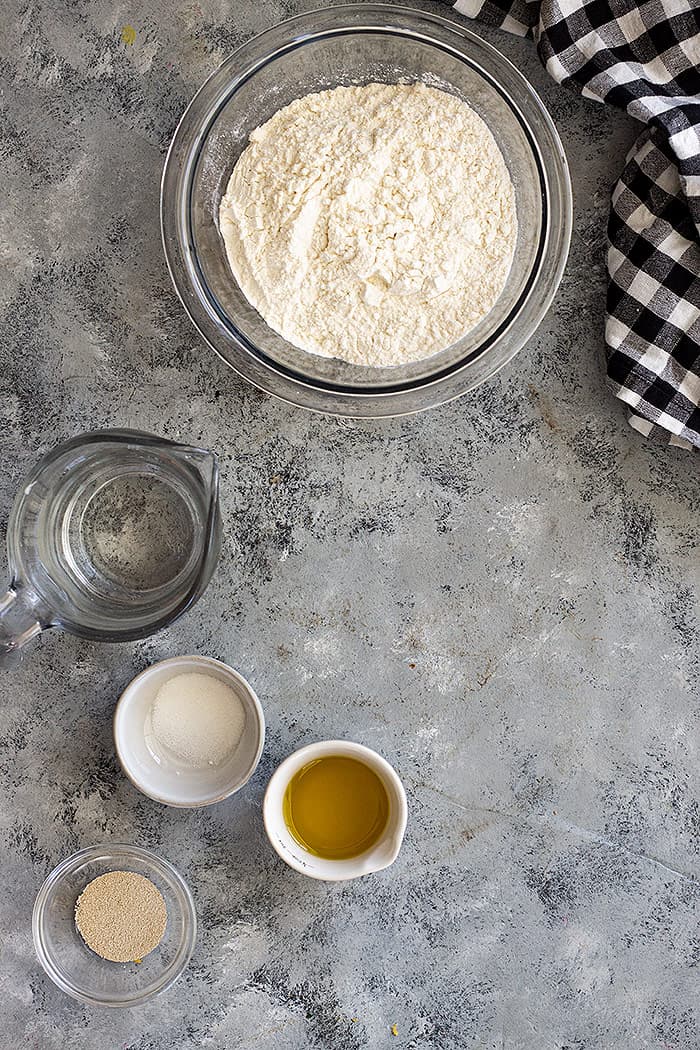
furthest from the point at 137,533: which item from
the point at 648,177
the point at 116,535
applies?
the point at 648,177

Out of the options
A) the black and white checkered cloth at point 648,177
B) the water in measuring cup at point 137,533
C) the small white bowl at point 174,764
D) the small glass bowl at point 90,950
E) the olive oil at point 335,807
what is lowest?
the small glass bowl at point 90,950

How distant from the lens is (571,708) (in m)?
1.27

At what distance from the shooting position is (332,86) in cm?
118

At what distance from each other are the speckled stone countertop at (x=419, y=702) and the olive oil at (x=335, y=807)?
60 millimetres

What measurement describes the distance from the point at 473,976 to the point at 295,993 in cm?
26

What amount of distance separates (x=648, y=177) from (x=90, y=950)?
1.35 m

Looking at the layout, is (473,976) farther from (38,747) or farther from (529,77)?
(529,77)

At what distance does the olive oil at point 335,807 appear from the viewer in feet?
3.99

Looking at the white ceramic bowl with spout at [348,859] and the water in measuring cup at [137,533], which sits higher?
the water in measuring cup at [137,533]

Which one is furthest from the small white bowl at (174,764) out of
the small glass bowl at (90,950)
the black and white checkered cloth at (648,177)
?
the black and white checkered cloth at (648,177)

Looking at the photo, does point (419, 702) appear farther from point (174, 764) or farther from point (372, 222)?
point (372, 222)

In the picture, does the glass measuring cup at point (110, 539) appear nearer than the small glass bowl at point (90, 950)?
Yes

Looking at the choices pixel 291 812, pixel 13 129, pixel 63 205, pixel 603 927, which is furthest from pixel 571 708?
pixel 13 129

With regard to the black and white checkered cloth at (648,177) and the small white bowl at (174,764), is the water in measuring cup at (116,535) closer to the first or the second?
the small white bowl at (174,764)
